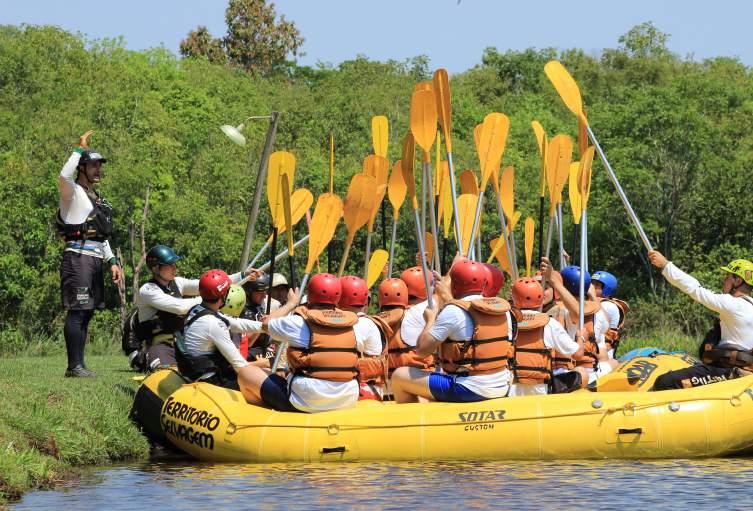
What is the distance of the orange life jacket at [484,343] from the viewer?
9672mm

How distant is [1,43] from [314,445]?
37.6 metres

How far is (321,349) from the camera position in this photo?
975cm

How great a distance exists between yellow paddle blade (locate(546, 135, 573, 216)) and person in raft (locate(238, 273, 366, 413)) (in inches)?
157

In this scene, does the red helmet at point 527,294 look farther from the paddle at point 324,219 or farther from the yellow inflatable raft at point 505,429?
the paddle at point 324,219

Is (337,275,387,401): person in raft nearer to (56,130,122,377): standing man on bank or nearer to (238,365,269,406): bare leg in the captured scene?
(238,365,269,406): bare leg

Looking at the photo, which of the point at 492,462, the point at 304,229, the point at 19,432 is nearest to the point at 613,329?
the point at 492,462

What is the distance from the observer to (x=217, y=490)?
8680 millimetres

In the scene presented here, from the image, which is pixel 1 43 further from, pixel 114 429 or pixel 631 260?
pixel 114 429

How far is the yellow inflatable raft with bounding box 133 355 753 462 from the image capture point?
382 inches

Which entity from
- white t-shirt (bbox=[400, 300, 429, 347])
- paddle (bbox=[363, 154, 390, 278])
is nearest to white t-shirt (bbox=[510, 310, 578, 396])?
white t-shirt (bbox=[400, 300, 429, 347])

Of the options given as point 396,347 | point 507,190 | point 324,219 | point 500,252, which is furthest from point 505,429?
point 500,252

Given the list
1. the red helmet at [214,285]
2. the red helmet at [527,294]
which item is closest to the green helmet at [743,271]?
the red helmet at [527,294]

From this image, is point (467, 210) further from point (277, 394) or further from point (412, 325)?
point (277, 394)

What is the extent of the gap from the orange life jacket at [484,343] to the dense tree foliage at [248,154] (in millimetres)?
13726
